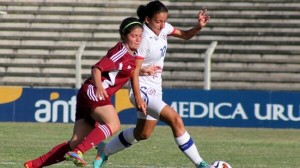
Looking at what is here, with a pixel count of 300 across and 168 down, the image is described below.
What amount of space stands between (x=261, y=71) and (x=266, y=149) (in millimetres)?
11949

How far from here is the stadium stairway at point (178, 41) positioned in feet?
93.9

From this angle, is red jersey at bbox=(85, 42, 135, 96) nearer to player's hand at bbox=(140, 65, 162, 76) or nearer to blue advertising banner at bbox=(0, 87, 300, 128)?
player's hand at bbox=(140, 65, 162, 76)

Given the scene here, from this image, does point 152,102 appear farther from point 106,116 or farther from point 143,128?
point 106,116

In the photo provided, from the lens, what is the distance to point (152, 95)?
11.4 meters

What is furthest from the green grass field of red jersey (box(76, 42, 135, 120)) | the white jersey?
red jersey (box(76, 42, 135, 120))

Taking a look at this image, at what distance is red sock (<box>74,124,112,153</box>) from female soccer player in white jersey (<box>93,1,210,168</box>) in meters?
0.75

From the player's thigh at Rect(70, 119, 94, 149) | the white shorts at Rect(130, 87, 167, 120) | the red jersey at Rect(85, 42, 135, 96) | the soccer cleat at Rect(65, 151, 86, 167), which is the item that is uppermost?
the red jersey at Rect(85, 42, 135, 96)

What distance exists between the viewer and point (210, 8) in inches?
1225

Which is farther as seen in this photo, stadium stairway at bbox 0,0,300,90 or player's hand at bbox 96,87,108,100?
stadium stairway at bbox 0,0,300,90

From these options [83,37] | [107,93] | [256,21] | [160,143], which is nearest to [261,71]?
[256,21]

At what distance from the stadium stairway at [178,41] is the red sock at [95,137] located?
17879 millimetres

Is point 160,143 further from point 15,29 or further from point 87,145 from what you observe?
point 15,29

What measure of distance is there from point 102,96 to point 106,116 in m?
0.27

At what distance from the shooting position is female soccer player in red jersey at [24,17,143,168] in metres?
10.3
